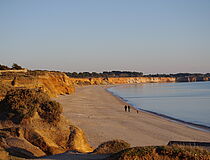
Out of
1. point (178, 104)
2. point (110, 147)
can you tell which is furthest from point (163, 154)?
point (178, 104)

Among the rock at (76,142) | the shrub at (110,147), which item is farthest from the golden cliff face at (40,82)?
the shrub at (110,147)

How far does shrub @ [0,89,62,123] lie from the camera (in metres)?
11.5

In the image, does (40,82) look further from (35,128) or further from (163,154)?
(163,154)

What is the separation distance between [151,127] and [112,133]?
16.8 feet

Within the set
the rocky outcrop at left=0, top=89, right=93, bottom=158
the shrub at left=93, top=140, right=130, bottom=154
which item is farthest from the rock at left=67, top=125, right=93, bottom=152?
the shrub at left=93, top=140, right=130, bottom=154

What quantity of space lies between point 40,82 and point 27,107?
25.7 metres

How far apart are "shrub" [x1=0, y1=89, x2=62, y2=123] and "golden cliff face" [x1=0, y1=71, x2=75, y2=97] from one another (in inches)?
419

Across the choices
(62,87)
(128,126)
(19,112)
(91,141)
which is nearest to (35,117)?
(19,112)

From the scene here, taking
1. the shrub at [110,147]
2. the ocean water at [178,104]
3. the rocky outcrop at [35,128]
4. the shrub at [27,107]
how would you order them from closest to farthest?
the shrub at [110,147] → the rocky outcrop at [35,128] → the shrub at [27,107] → the ocean water at [178,104]

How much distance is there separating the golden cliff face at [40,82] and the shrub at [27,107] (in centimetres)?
1065

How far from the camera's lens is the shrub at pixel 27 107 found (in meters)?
11.5

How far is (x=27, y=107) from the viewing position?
1166 centimetres

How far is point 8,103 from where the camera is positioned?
12023 mm

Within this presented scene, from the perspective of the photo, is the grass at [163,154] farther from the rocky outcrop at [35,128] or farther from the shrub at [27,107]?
the shrub at [27,107]
